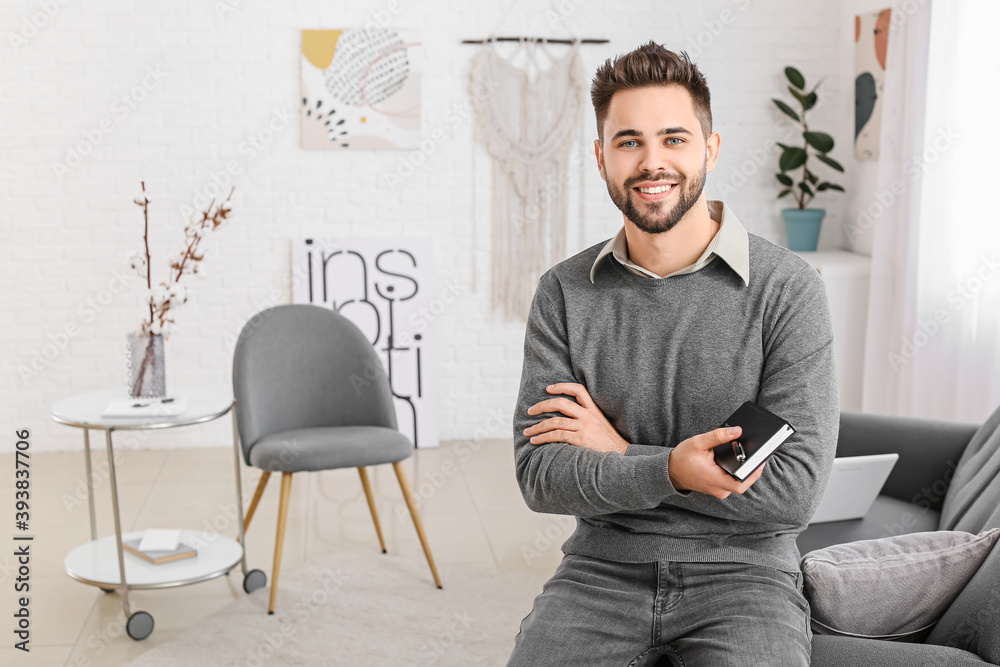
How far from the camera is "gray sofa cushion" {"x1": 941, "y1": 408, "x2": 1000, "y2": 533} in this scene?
2.12 metres

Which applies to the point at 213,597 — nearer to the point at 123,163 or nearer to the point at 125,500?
the point at 125,500

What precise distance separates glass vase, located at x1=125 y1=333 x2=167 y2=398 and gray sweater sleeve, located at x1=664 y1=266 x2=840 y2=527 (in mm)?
1856

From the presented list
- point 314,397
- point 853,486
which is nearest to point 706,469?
point 853,486

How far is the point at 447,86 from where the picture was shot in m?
4.68

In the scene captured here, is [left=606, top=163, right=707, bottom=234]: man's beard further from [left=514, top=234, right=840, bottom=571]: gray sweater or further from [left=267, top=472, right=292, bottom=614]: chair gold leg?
[left=267, top=472, right=292, bottom=614]: chair gold leg

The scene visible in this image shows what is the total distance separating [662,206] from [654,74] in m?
0.23

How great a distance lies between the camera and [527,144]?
4715 mm

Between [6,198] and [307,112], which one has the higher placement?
[307,112]

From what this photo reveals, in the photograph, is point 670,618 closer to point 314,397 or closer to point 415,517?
point 415,517

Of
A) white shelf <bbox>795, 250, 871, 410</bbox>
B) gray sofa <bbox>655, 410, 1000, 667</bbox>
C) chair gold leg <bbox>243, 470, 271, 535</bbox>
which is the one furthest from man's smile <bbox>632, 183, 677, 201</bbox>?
white shelf <bbox>795, 250, 871, 410</bbox>

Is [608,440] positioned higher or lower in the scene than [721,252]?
lower

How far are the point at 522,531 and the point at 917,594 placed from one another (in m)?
2.07

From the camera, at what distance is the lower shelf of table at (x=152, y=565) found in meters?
2.90

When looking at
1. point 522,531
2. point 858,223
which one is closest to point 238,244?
point 522,531
